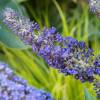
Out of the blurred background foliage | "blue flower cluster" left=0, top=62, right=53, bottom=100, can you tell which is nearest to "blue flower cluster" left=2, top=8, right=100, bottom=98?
"blue flower cluster" left=0, top=62, right=53, bottom=100

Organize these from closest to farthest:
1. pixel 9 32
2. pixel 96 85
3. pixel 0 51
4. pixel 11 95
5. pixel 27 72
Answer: pixel 11 95 → pixel 96 85 → pixel 9 32 → pixel 27 72 → pixel 0 51

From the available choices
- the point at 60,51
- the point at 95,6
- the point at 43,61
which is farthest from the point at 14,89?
the point at 43,61

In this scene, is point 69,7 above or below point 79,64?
above

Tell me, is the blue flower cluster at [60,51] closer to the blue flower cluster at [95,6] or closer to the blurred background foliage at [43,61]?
the blue flower cluster at [95,6]

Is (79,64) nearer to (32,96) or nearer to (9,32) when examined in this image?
(32,96)

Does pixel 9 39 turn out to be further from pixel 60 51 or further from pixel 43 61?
pixel 43 61

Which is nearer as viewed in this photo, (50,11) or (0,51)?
(0,51)

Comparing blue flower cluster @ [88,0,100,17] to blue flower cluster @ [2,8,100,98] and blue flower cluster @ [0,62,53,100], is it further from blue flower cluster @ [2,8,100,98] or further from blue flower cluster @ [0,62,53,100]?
blue flower cluster @ [0,62,53,100]

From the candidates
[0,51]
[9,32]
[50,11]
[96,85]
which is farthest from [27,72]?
[96,85]
